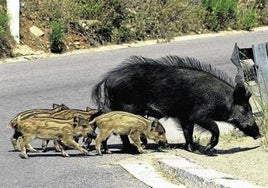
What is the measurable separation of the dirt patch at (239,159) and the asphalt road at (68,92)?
38.0 inches

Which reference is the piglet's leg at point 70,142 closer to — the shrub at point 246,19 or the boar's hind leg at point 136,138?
the boar's hind leg at point 136,138

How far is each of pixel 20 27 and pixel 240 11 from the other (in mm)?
7455

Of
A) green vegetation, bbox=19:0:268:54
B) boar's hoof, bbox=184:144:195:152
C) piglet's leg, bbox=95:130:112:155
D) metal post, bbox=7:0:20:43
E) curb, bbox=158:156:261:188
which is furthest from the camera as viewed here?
green vegetation, bbox=19:0:268:54

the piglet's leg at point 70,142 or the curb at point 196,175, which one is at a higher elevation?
the piglet's leg at point 70,142

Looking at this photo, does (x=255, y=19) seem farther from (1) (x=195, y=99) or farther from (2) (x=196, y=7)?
(1) (x=195, y=99)

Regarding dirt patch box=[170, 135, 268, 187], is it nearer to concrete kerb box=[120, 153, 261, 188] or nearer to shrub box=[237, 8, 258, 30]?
concrete kerb box=[120, 153, 261, 188]

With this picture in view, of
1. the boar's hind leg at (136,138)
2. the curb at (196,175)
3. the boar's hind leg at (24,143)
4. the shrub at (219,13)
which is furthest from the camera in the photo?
the shrub at (219,13)

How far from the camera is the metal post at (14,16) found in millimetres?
16703

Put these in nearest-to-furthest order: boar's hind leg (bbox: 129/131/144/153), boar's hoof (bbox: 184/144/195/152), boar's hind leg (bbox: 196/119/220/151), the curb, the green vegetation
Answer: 1. the curb
2. boar's hind leg (bbox: 129/131/144/153)
3. boar's hind leg (bbox: 196/119/220/151)
4. boar's hoof (bbox: 184/144/195/152)
5. the green vegetation

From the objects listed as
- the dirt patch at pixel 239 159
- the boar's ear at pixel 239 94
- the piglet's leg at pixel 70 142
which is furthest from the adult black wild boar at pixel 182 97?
the piglet's leg at pixel 70 142

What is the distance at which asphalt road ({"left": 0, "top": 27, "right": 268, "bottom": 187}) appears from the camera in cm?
819

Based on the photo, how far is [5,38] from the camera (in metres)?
16.3

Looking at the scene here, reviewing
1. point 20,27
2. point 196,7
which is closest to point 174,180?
point 20,27

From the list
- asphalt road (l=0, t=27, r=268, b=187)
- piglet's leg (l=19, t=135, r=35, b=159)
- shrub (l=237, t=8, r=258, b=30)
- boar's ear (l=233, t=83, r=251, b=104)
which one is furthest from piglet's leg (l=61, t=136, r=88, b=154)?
shrub (l=237, t=8, r=258, b=30)
